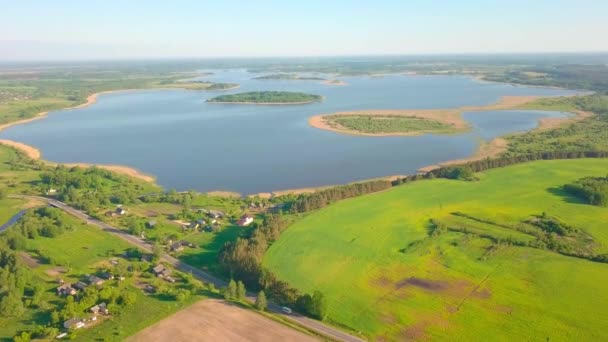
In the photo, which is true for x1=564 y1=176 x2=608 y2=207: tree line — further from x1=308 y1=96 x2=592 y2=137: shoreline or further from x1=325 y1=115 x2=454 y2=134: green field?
x1=325 y1=115 x2=454 y2=134: green field

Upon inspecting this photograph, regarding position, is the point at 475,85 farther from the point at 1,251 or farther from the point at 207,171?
the point at 1,251

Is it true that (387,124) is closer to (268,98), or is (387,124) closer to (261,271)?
(268,98)

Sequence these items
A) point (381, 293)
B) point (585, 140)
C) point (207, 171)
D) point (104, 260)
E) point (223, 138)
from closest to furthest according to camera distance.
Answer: point (381, 293) → point (104, 260) → point (207, 171) → point (585, 140) → point (223, 138)

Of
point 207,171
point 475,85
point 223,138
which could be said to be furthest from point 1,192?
point 475,85

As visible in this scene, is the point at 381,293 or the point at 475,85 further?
the point at 475,85

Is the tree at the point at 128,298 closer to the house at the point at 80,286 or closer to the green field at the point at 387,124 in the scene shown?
the house at the point at 80,286

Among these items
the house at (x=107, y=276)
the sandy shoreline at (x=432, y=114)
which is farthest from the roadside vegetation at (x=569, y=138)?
the house at (x=107, y=276)

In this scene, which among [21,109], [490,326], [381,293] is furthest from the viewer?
[21,109]
